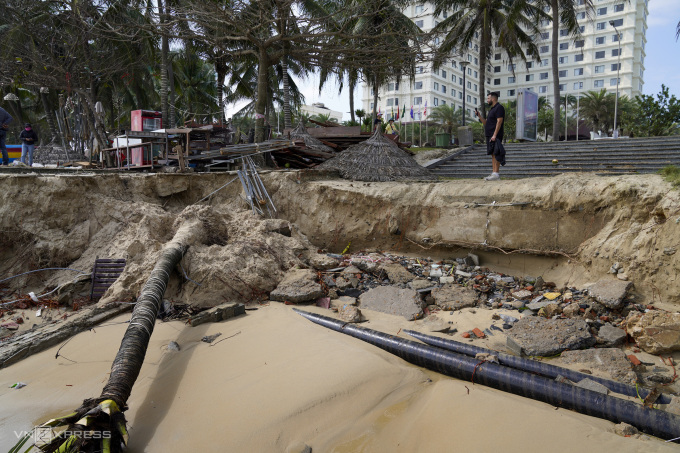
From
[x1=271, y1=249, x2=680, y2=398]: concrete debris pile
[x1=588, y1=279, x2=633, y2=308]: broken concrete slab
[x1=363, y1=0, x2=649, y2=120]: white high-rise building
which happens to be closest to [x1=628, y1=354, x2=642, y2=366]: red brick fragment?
[x1=271, y1=249, x2=680, y2=398]: concrete debris pile

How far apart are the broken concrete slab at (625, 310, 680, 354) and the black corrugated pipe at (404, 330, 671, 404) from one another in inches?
38.0

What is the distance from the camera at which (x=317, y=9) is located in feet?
56.5

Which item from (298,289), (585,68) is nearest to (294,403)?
(298,289)

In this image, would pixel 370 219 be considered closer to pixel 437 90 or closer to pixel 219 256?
pixel 219 256

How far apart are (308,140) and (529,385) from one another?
32.0 feet

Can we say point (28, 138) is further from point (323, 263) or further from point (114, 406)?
point (114, 406)

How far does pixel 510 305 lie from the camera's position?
5.78 m

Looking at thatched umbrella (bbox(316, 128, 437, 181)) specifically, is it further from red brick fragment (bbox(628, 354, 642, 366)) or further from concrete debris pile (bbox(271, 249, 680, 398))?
red brick fragment (bbox(628, 354, 642, 366))

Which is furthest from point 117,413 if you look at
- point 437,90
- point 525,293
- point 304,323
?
point 437,90

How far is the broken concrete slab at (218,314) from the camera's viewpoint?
18.0 ft

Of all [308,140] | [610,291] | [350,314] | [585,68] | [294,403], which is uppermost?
[585,68]

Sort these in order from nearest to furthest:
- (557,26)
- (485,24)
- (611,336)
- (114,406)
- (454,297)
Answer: (114,406)
(611,336)
(454,297)
(557,26)
(485,24)

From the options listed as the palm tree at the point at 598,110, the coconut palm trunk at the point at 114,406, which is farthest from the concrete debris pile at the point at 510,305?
the palm tree at the point at 598,110

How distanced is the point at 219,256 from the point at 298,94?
24.1m
